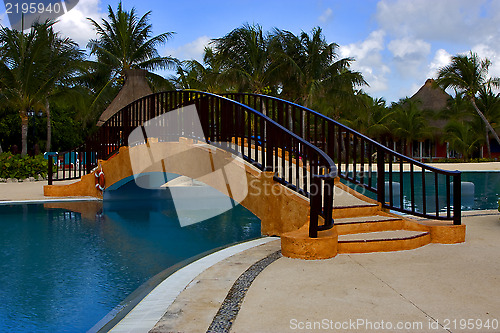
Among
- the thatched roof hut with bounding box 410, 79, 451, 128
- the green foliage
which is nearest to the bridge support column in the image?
the green foliage

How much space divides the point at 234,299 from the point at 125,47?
88.7ft

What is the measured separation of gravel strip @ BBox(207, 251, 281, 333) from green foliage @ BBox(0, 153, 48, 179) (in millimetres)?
17582

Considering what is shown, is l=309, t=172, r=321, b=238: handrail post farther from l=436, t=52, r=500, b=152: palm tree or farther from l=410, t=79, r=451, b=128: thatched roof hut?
l=410, t=79, r=451, b=128: thatched roof hut

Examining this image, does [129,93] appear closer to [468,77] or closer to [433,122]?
[468,77]

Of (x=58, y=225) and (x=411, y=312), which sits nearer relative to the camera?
(x=411, y=312)

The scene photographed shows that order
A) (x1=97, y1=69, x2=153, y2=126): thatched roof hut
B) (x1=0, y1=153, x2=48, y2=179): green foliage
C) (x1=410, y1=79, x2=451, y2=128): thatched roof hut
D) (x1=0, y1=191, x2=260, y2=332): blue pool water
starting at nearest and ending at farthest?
(x1=0, y1=191, x2=260, y2=332): blue pool water, (x1=97, y1=69, x2=153, y2=126): thatched roof hut, (x1=0, y1=153, x2=48, y2=179): green foliage, (x1=410, y1=79, x2=451, y2=128): thatched roof hut

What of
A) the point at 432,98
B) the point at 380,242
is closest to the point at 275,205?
the point at 380,242

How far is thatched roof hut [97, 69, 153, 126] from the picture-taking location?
1527 cm

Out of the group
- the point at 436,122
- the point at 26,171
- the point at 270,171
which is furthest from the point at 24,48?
the point at 436,122

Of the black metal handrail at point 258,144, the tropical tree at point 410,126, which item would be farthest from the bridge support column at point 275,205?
the tropical tree at point 410,126

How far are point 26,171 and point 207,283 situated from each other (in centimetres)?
1810

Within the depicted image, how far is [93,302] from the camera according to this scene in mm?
4684

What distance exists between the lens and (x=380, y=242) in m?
5.43

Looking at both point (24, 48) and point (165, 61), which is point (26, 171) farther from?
point (165, 61)
